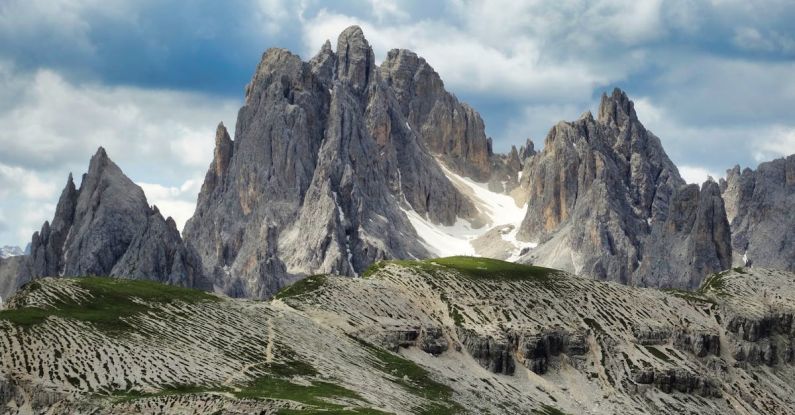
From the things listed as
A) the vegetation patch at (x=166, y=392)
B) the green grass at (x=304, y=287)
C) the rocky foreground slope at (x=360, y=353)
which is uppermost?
the green grass at (x=304, y=287)

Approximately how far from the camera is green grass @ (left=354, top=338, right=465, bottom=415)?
13625 cm

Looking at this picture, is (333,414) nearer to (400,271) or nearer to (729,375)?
(400,271)

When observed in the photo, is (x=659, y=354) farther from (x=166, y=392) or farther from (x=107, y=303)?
(x=166, y=392)

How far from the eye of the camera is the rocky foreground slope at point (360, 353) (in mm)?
113250

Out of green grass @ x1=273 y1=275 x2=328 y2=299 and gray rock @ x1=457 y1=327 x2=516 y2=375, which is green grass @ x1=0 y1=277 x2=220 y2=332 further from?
gray rock @ x1=457 y1=327 x2=516 y2=375

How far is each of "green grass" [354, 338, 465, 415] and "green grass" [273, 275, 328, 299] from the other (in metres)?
17.6

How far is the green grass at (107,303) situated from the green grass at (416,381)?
22454mm

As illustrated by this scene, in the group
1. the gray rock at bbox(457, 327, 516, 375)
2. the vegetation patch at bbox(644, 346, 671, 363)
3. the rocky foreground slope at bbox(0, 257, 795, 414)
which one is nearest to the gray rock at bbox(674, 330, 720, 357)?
the rocky foreground slope at bbox(0, 257, 795, 414)

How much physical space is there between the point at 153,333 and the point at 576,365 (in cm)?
7543

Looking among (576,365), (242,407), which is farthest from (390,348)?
(242,407)

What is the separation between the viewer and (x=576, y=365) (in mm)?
185375

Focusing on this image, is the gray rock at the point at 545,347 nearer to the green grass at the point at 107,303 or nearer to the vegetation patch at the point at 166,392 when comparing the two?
the green grass at the point at 107,303

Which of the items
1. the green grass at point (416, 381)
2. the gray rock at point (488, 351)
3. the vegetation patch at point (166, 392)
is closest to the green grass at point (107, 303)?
the vegetation patch at point (166, 392)

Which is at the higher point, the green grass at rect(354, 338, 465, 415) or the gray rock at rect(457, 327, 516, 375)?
the gray rock at rect(457, 327, 516, 375)
